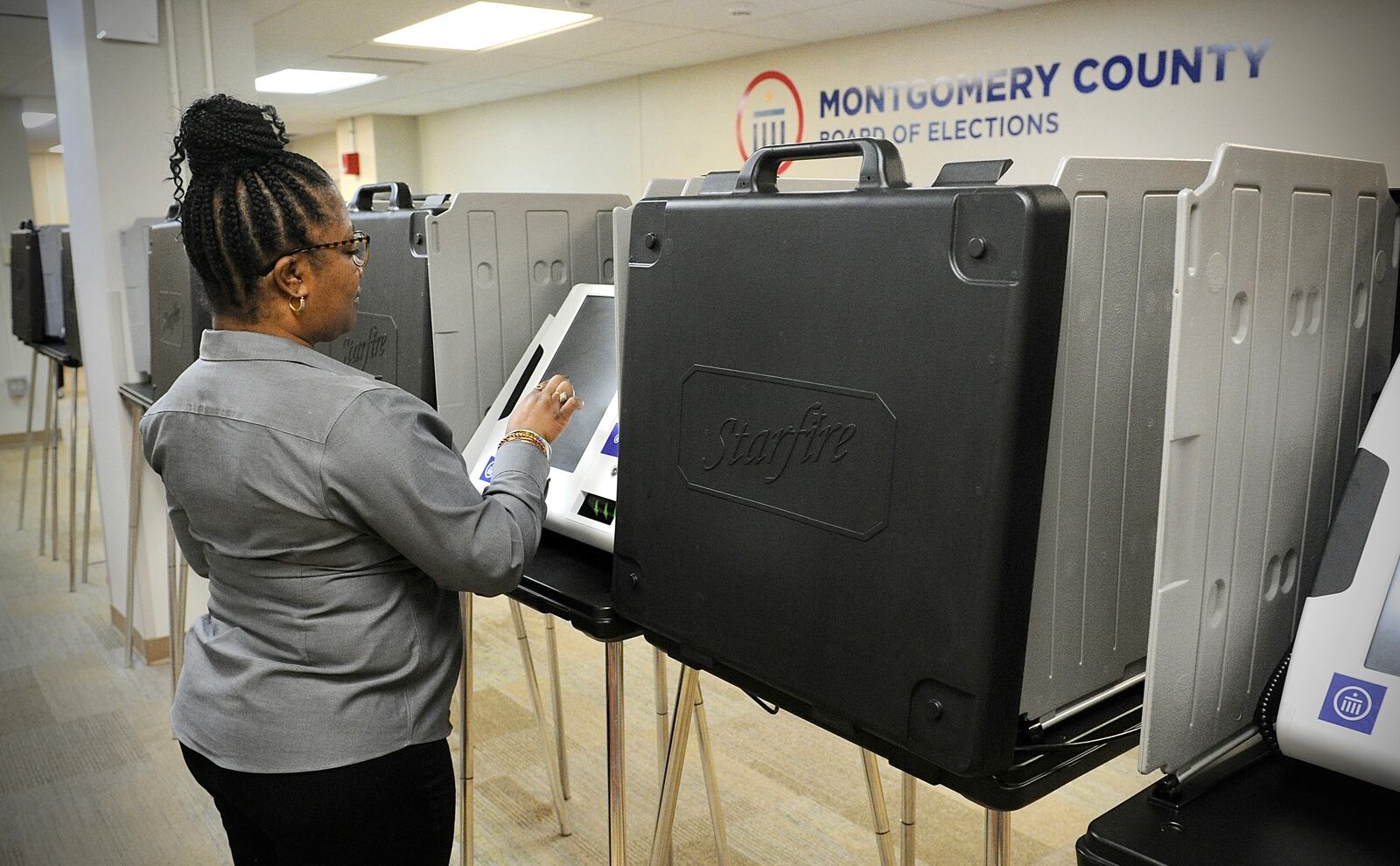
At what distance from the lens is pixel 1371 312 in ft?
2.77

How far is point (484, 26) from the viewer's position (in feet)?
18.4

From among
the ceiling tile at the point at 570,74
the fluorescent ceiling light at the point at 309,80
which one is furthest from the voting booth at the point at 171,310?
the fluorescent ceiling light at the point at 309,80

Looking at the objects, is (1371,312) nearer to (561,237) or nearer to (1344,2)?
(561,237)

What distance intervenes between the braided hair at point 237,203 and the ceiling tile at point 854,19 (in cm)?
401

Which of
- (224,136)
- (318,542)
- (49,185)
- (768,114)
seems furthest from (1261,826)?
(49,185)

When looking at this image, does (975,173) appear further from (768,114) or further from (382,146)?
(382,146)

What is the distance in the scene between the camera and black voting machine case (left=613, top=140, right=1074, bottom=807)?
0.71 metres

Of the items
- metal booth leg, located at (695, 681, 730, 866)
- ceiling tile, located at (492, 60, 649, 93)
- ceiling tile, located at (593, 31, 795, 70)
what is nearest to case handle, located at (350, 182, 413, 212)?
metal booth leg, located at (695, 681, 730, 866)

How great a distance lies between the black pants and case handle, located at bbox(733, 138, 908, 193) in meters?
0.70

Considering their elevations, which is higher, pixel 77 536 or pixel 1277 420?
pixel 1277 420

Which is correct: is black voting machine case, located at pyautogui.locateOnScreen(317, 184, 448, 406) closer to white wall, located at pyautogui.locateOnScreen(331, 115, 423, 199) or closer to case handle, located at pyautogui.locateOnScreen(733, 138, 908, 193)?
case handle, located at pyautogui.locateOnScreen(733, 138, 908, 193)

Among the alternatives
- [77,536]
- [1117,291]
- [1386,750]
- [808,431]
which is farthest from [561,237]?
[77,536]

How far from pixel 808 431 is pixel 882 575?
12 cm

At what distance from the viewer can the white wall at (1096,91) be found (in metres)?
3.64
